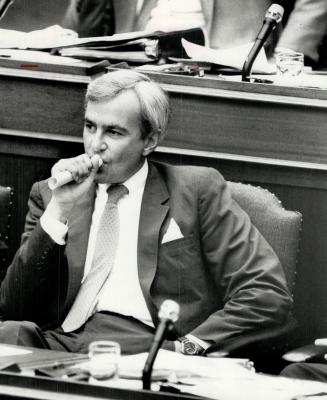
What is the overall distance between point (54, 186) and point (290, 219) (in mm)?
661

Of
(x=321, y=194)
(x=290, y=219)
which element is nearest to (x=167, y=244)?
(x=290, y=219)

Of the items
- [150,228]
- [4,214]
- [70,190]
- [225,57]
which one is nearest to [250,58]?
[225,57]

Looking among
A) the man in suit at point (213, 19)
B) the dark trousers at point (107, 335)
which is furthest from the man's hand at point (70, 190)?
the man in suit at point (213, 19)

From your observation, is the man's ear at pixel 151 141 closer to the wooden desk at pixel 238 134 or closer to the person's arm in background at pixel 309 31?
Result: the wooden desk at pixel 238 134

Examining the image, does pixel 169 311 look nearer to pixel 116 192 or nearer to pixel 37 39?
pixel 116 192

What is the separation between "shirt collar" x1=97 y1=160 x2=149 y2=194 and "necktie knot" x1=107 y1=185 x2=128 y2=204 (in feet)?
0.05

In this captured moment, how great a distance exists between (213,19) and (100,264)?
1995 mm

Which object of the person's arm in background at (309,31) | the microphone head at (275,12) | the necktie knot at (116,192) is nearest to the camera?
the necktie knot at (116,192)

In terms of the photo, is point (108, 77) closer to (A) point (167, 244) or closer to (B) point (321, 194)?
(A) point (167, 244)

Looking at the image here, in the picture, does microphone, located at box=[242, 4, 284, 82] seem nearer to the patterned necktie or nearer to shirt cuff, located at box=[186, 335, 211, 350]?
the patterned necktie

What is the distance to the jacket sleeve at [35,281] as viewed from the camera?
2557 mm

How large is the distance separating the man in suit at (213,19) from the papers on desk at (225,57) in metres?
0.70

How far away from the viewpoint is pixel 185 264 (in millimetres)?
2645

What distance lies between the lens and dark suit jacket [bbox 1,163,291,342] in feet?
8.38
